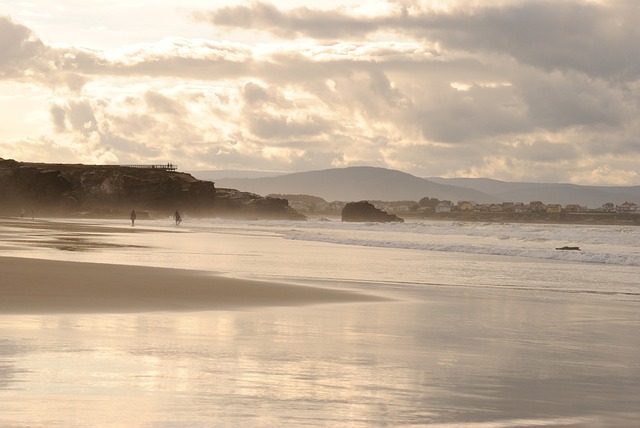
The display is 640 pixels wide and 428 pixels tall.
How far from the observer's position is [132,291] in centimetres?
1600

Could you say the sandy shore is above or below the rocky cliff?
below

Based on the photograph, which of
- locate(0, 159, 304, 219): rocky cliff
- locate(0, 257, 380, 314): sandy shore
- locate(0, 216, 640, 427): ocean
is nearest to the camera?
locate(0, 216, 640, 427): ocean

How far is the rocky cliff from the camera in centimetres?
13350

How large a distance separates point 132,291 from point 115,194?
456ft

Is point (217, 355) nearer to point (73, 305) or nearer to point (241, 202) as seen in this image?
point (73, 305)

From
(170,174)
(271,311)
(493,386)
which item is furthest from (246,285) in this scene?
(170,174)

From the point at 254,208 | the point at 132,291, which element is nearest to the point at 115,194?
the point at 254,208

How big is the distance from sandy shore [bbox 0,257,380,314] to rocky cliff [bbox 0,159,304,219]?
335ft

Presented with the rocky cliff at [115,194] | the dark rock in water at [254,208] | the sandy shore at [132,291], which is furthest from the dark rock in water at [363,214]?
the sandy shore at [132,291]

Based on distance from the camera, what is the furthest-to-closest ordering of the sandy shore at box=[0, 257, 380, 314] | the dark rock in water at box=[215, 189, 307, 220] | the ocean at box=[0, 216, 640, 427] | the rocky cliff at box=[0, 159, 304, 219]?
the dark rock in water at box=[215, 189, 307, 220]
the rocky cliff at box=[0, 159, 304, 219]
the sandy shore at box=[0, 257, 380, 314]
the ocean at box=[0, 216, 640, 427]

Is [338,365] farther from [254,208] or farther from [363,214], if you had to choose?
[254,208]

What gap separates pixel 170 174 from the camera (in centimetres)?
16388

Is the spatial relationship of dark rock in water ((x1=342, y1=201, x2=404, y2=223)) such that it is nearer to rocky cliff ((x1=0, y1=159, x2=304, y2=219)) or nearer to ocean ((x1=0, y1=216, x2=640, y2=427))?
rocky cliff ((x1=0, y1=159, x2=304, y2=219))

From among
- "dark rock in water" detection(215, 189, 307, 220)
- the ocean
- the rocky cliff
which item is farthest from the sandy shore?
"dark rock in water" detection(215, 189, 307, 220)
